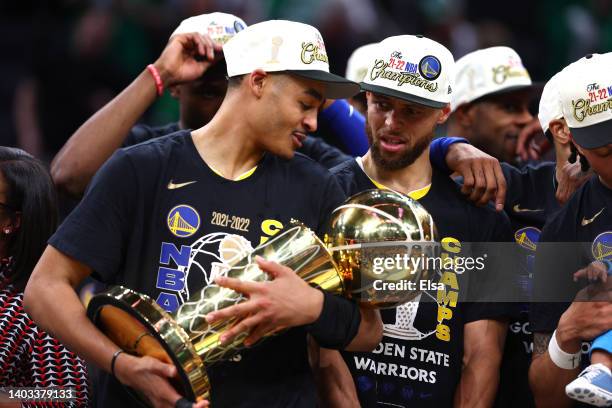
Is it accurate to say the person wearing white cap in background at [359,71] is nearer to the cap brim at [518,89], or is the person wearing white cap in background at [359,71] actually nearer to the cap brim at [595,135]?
the cap brim at [518,89]

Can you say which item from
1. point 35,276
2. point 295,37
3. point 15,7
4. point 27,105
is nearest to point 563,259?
point 295,37

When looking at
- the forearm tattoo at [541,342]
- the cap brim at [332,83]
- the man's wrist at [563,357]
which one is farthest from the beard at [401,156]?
the man's wrist at [563,357]

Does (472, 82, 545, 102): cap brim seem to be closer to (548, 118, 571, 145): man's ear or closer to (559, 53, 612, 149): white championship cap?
(548, 118, 571, 145): man's ear

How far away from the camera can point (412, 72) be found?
4.13 metres

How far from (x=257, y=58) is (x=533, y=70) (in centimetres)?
606

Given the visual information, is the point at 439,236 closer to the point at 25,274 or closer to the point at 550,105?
the point at 550,105

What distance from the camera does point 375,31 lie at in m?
8.57

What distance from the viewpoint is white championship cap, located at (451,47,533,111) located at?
539cm

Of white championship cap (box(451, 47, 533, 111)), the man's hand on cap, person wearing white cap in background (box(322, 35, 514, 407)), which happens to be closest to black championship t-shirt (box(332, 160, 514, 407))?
person wearing white cap in background (box(322, 35, 514, 407))

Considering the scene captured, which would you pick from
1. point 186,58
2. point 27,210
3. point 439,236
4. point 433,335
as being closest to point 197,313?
point 27,210

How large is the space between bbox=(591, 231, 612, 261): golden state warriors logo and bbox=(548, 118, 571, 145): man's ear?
728 millimetres

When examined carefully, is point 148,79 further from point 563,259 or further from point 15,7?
point 15,7

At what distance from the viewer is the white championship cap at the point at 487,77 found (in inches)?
212

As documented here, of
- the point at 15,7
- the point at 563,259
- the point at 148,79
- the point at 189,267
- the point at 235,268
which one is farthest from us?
the point at 15,7
